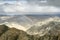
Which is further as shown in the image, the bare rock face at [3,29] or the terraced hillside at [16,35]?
the bare rock face at [3,29]

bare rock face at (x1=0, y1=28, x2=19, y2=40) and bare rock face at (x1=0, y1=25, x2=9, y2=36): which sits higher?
bare rock face at (x1=0, y1=25, x2=9, y2=36)

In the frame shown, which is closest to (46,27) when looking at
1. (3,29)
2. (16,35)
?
(16,35)

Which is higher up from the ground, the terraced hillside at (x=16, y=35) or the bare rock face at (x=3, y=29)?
the bare rock face at (x=3, y=29)

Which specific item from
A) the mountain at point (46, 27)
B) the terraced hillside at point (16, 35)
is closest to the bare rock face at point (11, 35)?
the terraced hillside at point (16, 35)

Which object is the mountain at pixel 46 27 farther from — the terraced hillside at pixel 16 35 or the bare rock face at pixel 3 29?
the bare rock face at pixel 3 29

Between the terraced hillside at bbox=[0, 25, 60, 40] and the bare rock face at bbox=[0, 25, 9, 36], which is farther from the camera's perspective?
the bare rock face at bbox=[0, 25, 9, 36]

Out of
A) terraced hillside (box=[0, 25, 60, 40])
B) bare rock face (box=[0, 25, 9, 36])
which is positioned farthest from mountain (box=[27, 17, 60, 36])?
bare rock face (box=[0, 25, 9, 36])

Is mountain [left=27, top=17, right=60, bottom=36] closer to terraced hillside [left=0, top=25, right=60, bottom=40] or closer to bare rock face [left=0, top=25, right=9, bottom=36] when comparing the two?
A: terraced hillside [left=0, top=25, right=60, bottom=40]

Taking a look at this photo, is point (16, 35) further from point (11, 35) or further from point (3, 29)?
point (3, 29)
